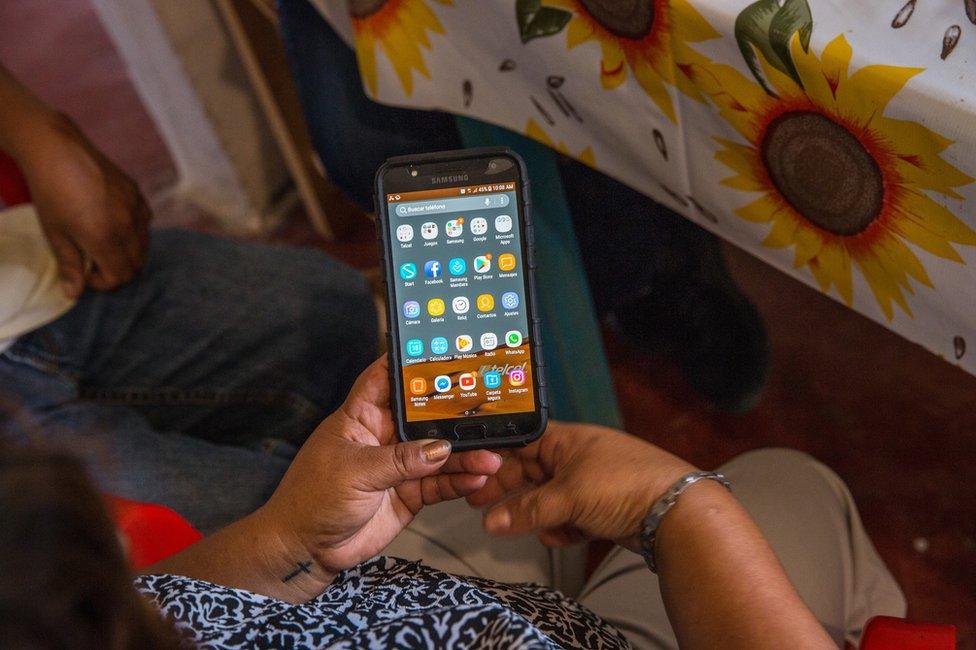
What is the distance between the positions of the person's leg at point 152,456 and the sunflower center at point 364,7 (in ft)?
1.26

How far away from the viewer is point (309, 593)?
1.79 feet

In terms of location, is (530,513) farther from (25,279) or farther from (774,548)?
(25,279)

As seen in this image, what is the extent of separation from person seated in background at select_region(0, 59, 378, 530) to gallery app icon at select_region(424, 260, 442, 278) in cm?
22

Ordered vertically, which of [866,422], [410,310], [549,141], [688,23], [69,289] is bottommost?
[866,422]

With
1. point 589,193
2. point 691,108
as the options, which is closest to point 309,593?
point 691,108

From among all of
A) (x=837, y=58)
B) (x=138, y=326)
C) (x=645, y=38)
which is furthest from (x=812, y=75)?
(x=138, y=326)

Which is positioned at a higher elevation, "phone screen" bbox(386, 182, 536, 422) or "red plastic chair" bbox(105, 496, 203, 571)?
"phone screen" bbox(386, 182, 536, 422)

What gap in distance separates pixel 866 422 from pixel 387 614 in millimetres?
780

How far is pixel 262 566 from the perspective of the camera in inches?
21.3

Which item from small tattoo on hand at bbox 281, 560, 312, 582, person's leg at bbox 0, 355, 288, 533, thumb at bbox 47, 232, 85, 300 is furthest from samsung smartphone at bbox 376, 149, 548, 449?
thumb at bbox 47, 232, 85, 300

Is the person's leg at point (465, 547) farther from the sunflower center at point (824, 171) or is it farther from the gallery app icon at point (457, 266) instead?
the sunflower center at point (824, 171)

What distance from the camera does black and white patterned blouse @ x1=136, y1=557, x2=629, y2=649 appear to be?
0.41 meters

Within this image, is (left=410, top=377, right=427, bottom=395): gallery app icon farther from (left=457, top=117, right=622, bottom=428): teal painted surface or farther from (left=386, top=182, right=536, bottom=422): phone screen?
(left=457, top=117, right=622, bottom=428): teal painted surface

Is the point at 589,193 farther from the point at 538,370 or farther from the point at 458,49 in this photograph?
the point at 538,370
